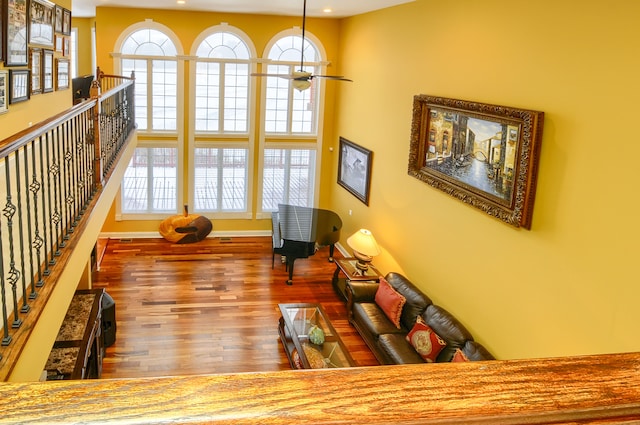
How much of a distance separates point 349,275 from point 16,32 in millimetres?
5251

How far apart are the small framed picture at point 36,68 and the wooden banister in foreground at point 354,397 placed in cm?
572

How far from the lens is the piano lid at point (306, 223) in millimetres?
9352

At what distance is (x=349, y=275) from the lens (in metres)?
8.27

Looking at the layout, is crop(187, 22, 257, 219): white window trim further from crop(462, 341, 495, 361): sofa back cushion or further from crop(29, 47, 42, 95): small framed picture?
crop(462, 341, 495, 361): sofa back cushion

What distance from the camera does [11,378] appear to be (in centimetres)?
229

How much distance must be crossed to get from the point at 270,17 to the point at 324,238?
448 centimetres

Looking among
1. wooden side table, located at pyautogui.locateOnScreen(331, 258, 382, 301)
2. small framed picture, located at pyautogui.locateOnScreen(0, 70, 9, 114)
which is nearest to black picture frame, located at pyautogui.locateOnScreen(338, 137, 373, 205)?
wooden side table, located at pyautogui.locateOnScreen(331, 258, 382, 301)

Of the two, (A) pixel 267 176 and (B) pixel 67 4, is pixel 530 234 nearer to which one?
(B) pixel 67 4

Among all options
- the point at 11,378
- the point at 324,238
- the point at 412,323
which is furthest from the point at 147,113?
the point at 11,378

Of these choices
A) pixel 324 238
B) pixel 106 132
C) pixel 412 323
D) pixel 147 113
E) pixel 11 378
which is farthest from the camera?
pixel 147 113

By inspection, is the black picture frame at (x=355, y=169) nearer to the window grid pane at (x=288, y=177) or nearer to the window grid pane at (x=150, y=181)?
the window grid pane at (x=288, y=177)

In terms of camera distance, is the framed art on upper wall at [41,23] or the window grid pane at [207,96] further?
the window grid pane at [207,96]

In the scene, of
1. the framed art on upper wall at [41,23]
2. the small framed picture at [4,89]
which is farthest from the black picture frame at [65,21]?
the small framed picture at [4,89]

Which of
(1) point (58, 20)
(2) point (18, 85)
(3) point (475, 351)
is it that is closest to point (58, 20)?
(1) point (58, 20)
